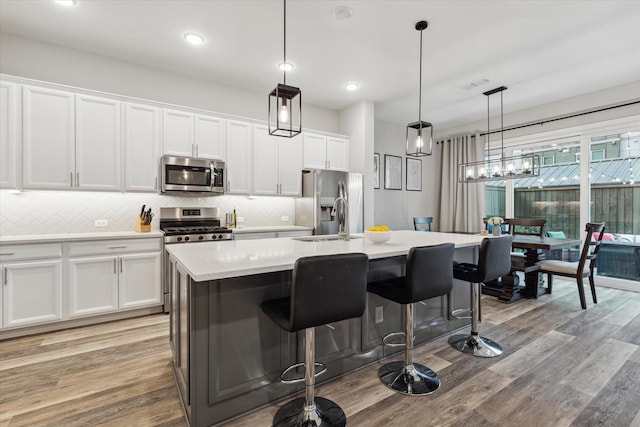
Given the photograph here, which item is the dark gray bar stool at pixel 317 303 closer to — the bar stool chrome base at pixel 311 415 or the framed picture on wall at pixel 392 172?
the bar stool chrome base at pixel 311 415

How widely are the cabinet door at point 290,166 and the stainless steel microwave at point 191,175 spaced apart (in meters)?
0.91

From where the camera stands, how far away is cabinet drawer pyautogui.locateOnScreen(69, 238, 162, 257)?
305 cm

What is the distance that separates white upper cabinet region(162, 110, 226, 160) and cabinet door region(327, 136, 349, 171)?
1.75 meters

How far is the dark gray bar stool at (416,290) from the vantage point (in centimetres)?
193

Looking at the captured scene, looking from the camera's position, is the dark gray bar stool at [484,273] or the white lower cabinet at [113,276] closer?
the dark gray bar stool at [484,273]

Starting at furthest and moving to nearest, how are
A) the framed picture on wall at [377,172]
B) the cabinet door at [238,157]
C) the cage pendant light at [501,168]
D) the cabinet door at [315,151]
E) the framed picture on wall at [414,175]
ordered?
the framed picture on wall at [414,175] → the framed picture on wall at [377,172] → the cabinet door at [315,151] → the cage pendant light at [501,168] → the cabinet door at [238,157]

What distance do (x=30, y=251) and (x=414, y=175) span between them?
6228 millimetres

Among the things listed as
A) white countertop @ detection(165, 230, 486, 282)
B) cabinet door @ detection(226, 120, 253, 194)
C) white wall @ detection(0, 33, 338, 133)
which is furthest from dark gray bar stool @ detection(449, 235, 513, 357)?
white wall @ detection(0, 33, 338, 133)

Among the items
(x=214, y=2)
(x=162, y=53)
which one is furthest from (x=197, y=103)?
(x=214, y=2)

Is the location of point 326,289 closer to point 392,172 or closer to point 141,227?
point 141,227

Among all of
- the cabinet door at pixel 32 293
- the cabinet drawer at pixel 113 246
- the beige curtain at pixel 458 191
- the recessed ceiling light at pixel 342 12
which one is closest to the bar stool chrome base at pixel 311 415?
the cabinet drawer at pixel 113 246

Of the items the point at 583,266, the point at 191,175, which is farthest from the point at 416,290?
the point at 583,266

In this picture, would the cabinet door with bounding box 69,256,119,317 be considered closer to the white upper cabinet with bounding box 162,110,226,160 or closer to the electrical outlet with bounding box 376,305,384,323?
the white upper cabinet with bounding box 162,110,226,160

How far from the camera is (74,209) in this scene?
346cm
